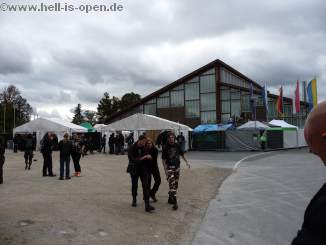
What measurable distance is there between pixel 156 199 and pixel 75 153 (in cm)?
592

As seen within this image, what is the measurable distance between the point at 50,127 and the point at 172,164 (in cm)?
2768

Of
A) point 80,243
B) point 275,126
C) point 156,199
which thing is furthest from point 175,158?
point 275,126

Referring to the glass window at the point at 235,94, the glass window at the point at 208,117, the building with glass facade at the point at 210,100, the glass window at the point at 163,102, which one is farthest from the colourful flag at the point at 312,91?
the glass window at the point at 163,102

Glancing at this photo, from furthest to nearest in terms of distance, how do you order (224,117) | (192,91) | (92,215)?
(192,91) < (224,117) < (92,215)

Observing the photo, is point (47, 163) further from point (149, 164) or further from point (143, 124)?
point (143, 124)

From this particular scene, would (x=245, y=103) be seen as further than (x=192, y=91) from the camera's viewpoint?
No

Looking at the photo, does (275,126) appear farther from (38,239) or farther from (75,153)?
(38,239)

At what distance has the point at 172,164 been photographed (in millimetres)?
8148

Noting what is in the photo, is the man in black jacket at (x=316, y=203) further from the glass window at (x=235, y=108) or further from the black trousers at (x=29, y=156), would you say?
the glass window at (x=235, y=108)

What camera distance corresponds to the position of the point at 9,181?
12148 millimetres

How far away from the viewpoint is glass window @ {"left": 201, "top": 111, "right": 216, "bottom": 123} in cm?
5862

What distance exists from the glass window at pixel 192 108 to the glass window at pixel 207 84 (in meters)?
2.17

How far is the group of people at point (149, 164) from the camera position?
790cm

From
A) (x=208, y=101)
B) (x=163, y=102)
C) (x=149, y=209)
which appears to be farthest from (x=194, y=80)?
(x=149, y=209)
